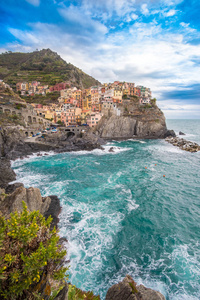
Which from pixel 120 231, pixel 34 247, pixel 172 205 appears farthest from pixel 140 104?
pixel 34 247

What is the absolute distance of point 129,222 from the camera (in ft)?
59.1

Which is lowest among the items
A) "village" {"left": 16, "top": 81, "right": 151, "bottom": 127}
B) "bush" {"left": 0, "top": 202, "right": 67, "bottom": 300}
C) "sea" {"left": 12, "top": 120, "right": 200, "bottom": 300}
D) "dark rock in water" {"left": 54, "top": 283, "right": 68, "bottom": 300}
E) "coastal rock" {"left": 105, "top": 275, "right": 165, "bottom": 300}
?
"sea" {"left": 12, "top": 120, "right": 200, "bottom": 300}

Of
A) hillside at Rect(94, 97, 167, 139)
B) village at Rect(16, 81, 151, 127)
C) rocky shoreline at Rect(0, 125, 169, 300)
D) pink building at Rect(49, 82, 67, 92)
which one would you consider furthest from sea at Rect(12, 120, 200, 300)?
pink building at Rect(49, 82, 67, 92)

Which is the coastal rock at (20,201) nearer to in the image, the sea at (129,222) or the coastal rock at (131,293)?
the sea at (129,222)

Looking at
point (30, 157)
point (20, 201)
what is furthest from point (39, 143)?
point (20, 201)

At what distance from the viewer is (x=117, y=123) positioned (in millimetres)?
80750

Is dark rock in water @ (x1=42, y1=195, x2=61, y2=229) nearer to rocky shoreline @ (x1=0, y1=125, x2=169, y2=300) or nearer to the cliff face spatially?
rocky shoreline @ (x1=0, y1=125, x2=169, y2=300)

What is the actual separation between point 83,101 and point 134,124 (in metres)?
34.9

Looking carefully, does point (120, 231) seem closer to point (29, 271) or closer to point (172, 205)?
point (172, 205)

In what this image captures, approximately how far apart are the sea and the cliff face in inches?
1747

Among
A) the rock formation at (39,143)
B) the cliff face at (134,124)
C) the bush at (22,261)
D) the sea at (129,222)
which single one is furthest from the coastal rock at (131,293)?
the cliff face at (134,124)

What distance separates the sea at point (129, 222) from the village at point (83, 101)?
146ft

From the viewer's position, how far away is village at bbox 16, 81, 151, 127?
76.8 metres

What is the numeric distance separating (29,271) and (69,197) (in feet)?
62.6
